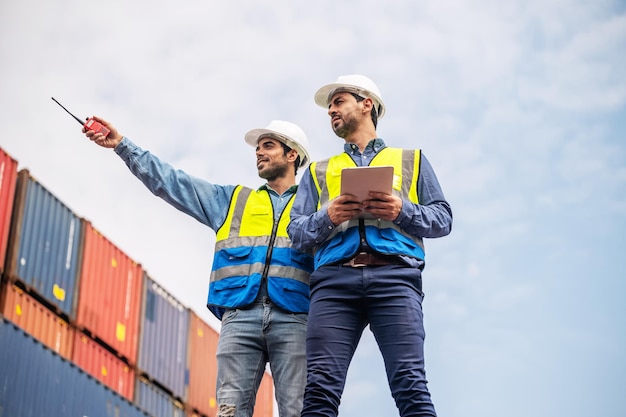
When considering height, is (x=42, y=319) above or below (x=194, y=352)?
below

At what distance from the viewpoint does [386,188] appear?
4.35 metres

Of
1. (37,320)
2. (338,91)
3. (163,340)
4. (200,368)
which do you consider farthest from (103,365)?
(338,91)

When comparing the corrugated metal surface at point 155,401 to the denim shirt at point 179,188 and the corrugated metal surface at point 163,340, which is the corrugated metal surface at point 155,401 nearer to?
the corrugated metal surface at point 163,340

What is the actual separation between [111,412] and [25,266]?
3.87m

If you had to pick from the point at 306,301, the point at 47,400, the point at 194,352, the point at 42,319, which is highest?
the point at 194,352

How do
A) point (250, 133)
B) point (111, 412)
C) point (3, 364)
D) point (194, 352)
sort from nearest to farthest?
point (250, 133) < point (3, 364) < point (111, 412) < point (194, 352)

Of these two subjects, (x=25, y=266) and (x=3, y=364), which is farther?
(x=25, y=266)

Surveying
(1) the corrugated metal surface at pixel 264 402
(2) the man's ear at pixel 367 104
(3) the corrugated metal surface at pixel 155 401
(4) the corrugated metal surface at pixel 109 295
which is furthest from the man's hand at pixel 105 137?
(1) the corrugated metal surface at pixel 264 402

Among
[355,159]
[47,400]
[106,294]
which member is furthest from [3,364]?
[355,159]

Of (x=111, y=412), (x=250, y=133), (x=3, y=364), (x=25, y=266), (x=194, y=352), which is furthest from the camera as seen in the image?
(x=194, y=352)

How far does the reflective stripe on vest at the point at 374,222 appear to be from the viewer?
448 cm

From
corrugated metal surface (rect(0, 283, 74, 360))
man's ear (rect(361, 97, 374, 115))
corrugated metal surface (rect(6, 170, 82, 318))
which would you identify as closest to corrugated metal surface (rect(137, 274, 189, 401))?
corrugated metal surface (rect(0, 283, 74, 360))

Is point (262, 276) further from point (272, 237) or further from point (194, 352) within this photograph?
point (194, 352)

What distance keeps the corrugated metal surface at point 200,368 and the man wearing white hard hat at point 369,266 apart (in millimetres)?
20669
